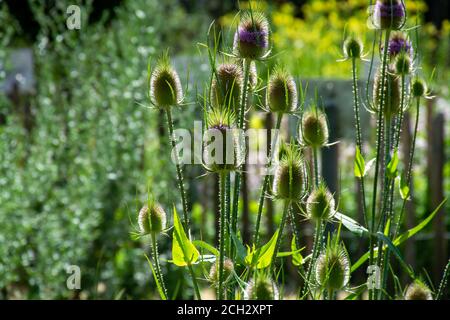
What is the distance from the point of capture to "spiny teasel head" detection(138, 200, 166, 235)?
1.28 meters

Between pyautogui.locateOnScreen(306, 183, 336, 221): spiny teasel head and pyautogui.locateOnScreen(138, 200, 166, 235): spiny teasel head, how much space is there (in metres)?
0.26

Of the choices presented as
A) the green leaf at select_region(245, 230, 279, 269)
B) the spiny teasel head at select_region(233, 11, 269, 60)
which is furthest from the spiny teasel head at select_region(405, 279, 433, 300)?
the spiny teasel head at select_region(233, 11, 269, 60)

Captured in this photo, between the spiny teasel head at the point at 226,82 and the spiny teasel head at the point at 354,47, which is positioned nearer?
the spiny teasel head at the point at 226,82

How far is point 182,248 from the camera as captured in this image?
3.96 feet

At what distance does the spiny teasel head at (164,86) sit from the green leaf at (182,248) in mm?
234

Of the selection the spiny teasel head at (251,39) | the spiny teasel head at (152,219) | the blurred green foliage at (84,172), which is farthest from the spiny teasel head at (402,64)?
the blurred green foliage at (84,172)

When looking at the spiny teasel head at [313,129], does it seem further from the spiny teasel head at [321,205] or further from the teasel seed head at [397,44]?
the teasel seed head at [397,44]

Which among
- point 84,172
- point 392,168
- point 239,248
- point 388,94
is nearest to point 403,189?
point 392,168

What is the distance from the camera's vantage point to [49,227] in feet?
9.96

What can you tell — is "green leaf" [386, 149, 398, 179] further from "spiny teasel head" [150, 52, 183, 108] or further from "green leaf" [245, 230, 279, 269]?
"spiny teasel head" [150, 52, 183, 108]

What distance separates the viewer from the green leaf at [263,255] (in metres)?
1.20

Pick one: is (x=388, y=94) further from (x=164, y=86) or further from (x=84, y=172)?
(x=84, y=172)

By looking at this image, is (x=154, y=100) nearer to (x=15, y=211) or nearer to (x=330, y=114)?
(x=15, y=211)
